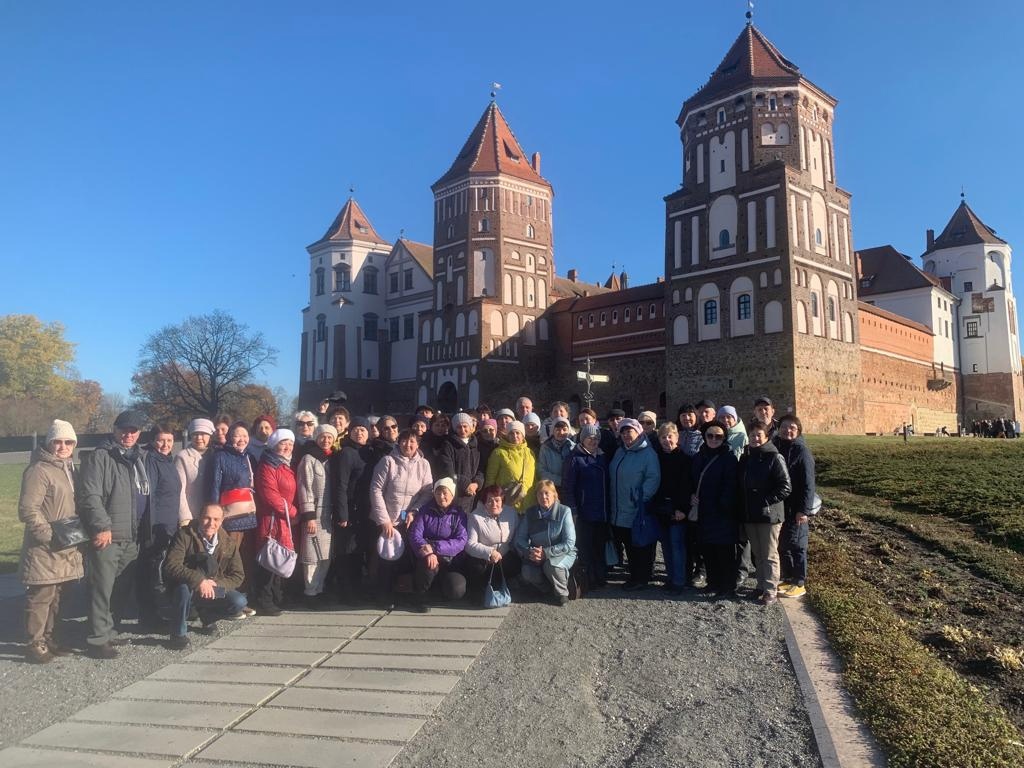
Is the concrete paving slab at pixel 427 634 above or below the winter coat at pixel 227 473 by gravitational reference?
below

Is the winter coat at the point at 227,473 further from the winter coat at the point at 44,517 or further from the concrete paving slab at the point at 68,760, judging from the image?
the concrete paving slab at the point at 68,760

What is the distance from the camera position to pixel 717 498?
23.2 ft

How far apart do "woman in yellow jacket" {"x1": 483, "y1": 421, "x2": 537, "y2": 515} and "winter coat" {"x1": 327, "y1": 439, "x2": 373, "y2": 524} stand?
1236 millimetres

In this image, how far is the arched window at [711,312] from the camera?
1252 inches

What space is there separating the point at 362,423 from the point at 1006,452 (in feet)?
54.4

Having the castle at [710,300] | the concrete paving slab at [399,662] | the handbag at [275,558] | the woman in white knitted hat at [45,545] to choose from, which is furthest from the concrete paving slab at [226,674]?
the castle at [710,300]

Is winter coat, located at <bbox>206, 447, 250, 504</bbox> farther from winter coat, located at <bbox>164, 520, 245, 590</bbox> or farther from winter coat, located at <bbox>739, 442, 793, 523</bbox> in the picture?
winter coat, located at <bbox>739, 442, 793, 523</bbox>

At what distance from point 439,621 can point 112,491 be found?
2.92 m

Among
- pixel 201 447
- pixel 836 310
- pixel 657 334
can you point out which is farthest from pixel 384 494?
pixel 657 334

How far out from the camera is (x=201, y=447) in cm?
676

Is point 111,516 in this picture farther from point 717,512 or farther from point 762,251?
point 762,251

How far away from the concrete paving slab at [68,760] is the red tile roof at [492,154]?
134 ft

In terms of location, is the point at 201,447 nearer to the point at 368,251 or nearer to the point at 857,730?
the point at 857,730

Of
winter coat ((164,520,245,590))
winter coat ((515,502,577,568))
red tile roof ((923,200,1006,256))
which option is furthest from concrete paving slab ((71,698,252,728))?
red tile roof ((923,200,1006,256))
